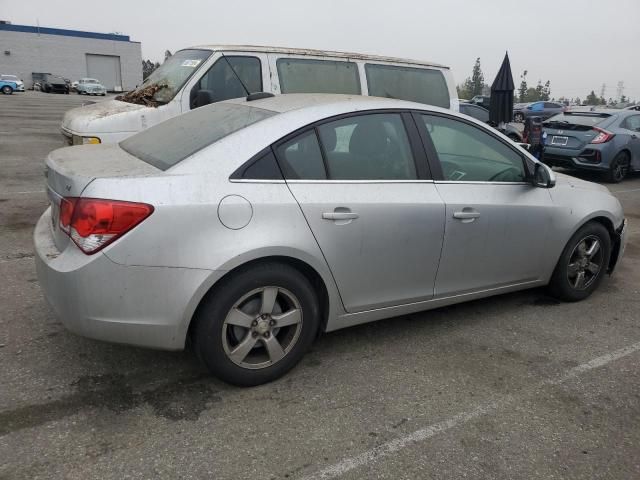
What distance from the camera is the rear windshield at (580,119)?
11.0 meters

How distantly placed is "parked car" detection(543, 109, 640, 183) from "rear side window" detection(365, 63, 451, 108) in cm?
414

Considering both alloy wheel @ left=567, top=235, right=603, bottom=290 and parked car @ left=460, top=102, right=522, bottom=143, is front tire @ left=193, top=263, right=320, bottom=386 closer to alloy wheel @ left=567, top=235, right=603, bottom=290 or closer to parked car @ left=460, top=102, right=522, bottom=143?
alloy wheel @ left=567, top=235, right=603, bottom=290

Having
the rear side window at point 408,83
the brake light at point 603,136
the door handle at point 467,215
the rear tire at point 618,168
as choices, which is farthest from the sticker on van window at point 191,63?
the rear tire at point 618,168

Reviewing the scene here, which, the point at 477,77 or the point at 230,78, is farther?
the point at 477,77

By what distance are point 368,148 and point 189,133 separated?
1.07m

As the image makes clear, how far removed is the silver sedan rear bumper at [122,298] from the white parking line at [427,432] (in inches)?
38.2

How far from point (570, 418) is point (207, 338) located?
1.90 metres

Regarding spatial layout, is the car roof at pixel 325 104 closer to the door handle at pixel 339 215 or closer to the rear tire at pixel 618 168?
the door handle at pixel 339 215

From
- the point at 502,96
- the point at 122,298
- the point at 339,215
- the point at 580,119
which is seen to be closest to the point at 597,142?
the point at 580,119

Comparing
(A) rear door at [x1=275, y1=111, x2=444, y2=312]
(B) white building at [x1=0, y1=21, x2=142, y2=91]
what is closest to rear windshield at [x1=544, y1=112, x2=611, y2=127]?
(A) rear door at [x1=275, y1=111, x2=444, y2=312]

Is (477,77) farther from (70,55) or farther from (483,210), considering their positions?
(483,210)

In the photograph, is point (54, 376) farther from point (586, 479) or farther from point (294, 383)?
point (586, 479)

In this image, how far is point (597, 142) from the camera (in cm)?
1072

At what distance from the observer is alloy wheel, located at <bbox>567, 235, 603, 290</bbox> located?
4311 millimetres
